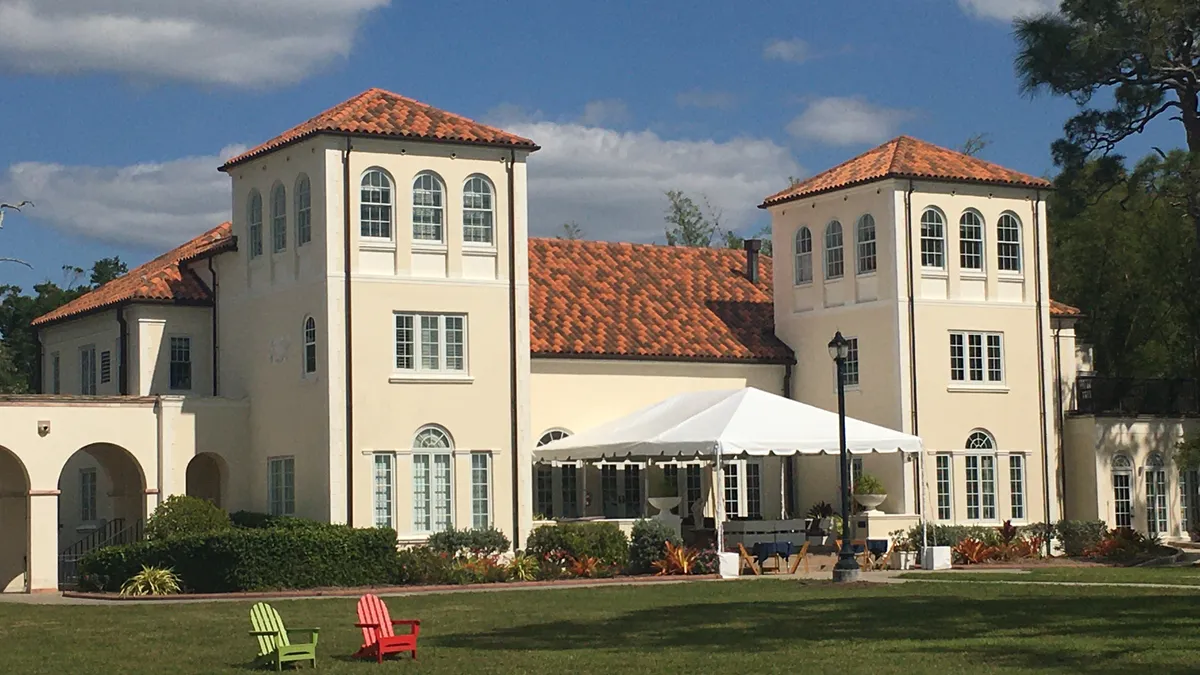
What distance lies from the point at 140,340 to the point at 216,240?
375cm

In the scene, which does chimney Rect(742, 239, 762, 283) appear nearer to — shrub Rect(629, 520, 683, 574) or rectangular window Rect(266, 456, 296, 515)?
shrub Rect(629, 520, 683, 574)

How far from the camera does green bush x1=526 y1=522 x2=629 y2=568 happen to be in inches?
1382

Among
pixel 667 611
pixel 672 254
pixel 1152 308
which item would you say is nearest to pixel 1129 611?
pixel 667 611

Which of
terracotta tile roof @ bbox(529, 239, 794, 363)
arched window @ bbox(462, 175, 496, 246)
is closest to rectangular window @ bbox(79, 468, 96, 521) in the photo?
terracotta tile roof @ bbox(529, 239, 794, 363)

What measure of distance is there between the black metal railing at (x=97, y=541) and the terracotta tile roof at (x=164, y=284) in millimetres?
4763

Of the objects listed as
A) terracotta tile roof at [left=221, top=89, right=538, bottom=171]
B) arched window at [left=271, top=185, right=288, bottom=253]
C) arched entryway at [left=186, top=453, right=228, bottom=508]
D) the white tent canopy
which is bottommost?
arched entryway at [left=186, top=453, right=228, bottom=508]

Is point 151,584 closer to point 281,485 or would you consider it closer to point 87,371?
point 281,485

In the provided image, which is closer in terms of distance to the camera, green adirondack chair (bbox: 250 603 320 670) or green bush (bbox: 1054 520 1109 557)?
green adirondack chair (bbox: 250 603 320 670)

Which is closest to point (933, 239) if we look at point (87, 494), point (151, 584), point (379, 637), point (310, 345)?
point (310, 345)

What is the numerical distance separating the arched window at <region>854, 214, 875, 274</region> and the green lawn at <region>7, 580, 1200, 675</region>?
40.7 ft

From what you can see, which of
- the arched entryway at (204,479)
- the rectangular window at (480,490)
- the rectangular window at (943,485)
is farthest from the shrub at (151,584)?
the rectangular window at (943,485)

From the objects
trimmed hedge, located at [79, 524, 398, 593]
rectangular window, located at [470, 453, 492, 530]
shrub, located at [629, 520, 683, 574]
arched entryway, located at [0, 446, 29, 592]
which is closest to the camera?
trimmed hedge, located at [79, 524, 398, 593]

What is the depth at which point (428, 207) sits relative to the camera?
36.2 metres

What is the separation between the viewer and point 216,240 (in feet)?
135
